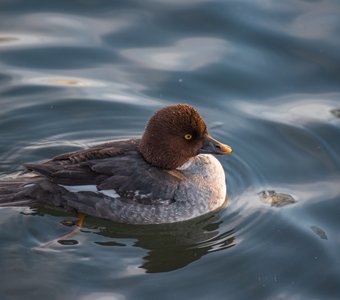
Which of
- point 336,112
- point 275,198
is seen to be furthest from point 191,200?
point 336,112

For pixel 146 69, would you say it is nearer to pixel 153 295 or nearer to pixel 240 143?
pixel 240 143

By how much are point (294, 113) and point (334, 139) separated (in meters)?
0.78

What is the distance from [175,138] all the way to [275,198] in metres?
1.38

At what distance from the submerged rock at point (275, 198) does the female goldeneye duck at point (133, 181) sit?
2.18ft

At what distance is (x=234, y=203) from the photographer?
9484 millimetres

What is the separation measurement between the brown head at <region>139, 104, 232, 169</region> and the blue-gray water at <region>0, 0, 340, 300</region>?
713 mm

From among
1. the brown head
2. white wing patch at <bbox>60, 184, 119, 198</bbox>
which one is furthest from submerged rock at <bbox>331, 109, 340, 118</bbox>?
white wing patch at <bbox>60, 184, 119, 198</bbox>

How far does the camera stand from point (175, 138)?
29.8ft

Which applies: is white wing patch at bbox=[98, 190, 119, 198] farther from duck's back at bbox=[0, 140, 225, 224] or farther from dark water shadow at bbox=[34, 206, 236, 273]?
dark water shadow at bbox=[34, 206, 236, 273]

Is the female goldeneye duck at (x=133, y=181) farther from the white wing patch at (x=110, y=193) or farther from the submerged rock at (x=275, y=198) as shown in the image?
the submerged rock at (x=275, y=198)

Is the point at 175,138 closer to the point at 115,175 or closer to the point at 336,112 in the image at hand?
the point at 115,175

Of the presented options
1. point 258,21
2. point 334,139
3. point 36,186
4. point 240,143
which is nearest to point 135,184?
point 36,186

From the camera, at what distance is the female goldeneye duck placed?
29.5 feet

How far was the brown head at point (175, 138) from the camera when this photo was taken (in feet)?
29.5
